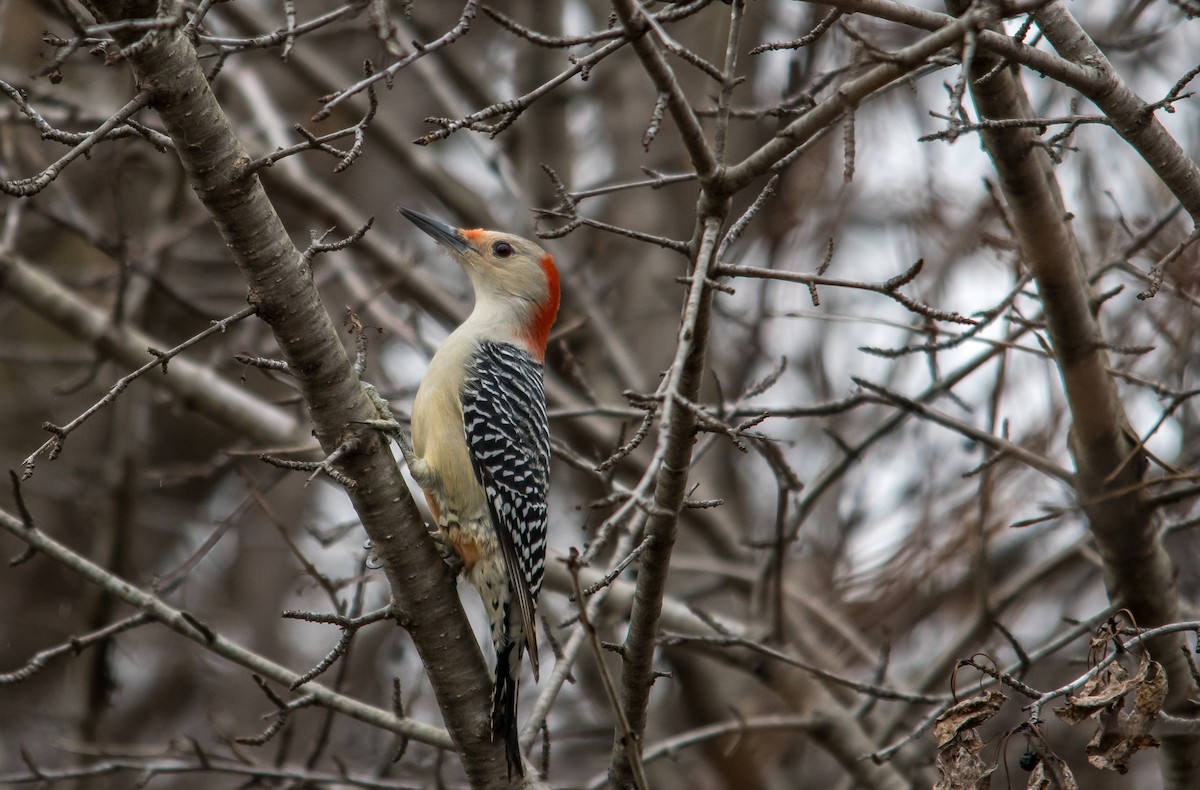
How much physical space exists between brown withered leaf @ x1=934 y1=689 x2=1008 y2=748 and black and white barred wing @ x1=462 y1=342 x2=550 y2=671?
83.4 inches

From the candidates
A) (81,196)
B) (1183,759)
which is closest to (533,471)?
(1183,759)

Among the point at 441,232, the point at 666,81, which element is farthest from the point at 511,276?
the point at 666,81

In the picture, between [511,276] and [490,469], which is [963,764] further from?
[511,276]

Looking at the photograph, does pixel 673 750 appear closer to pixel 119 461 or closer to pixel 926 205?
pixel 119 461

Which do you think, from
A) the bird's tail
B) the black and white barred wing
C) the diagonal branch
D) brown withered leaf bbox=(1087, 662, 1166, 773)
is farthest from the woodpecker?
the diagonal branch

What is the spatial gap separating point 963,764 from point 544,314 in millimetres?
3865

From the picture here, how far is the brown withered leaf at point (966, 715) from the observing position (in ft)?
9.27

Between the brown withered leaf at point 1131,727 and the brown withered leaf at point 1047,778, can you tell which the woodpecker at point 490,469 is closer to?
the brown withered leaf at point 1047,778

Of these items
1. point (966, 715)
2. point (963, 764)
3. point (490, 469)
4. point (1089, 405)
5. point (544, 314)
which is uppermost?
point (544, 314)

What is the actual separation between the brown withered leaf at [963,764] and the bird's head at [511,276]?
3650mm

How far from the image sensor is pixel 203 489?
1180 cm

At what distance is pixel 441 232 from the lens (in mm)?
6023

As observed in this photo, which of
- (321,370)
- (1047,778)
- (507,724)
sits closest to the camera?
(1047,778)

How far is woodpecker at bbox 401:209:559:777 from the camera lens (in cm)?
484
